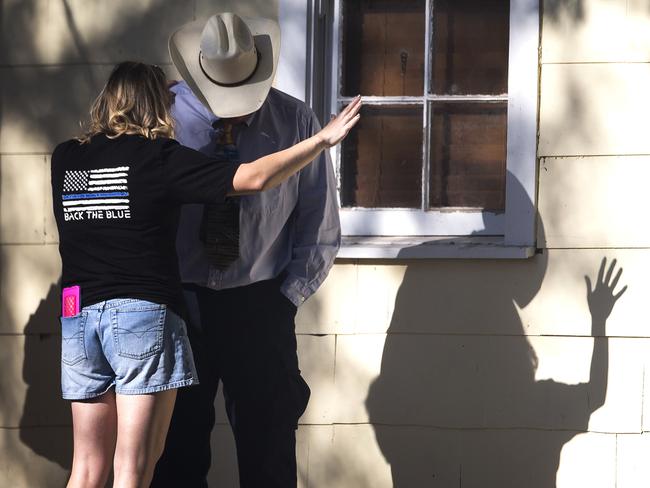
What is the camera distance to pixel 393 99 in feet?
16.9

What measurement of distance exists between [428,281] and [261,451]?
114 cm

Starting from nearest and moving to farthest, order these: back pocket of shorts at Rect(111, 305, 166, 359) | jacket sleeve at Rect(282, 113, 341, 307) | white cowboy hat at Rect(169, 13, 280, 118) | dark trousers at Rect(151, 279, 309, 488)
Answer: back pocket of shorts at Rect(111, 305, 166, 359)
white cowboy hat at Rect(169, 13, 280, 118)
dark trousers at Rect(151, 279, 309, 488)
jacket sleeve at Rect(282, 113, 341, 307)

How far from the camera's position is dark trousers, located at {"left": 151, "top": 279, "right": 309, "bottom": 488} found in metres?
4.16

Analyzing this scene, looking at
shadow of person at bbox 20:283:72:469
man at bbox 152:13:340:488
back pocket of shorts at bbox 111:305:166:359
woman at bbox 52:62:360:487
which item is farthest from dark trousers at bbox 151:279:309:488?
shadow of person at bbox 20:283:72:469

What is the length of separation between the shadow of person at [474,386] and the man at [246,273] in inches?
29.5

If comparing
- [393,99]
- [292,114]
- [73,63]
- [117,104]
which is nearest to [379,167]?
[393,99]

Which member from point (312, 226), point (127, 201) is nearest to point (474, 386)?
point (312, 226)

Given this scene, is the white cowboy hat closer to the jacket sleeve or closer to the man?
the man

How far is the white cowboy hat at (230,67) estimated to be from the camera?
397 cm

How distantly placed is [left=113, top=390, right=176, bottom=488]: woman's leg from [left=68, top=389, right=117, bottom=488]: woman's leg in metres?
0.06

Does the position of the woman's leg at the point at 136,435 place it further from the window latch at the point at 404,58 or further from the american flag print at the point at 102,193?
the window latch at the point at 404,58

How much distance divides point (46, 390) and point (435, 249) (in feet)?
6.15

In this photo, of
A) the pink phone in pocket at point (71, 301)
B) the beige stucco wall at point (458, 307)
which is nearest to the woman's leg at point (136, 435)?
the pink phone in pocket at point (71, 301)

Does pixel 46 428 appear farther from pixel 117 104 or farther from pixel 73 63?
pixel 117 104
